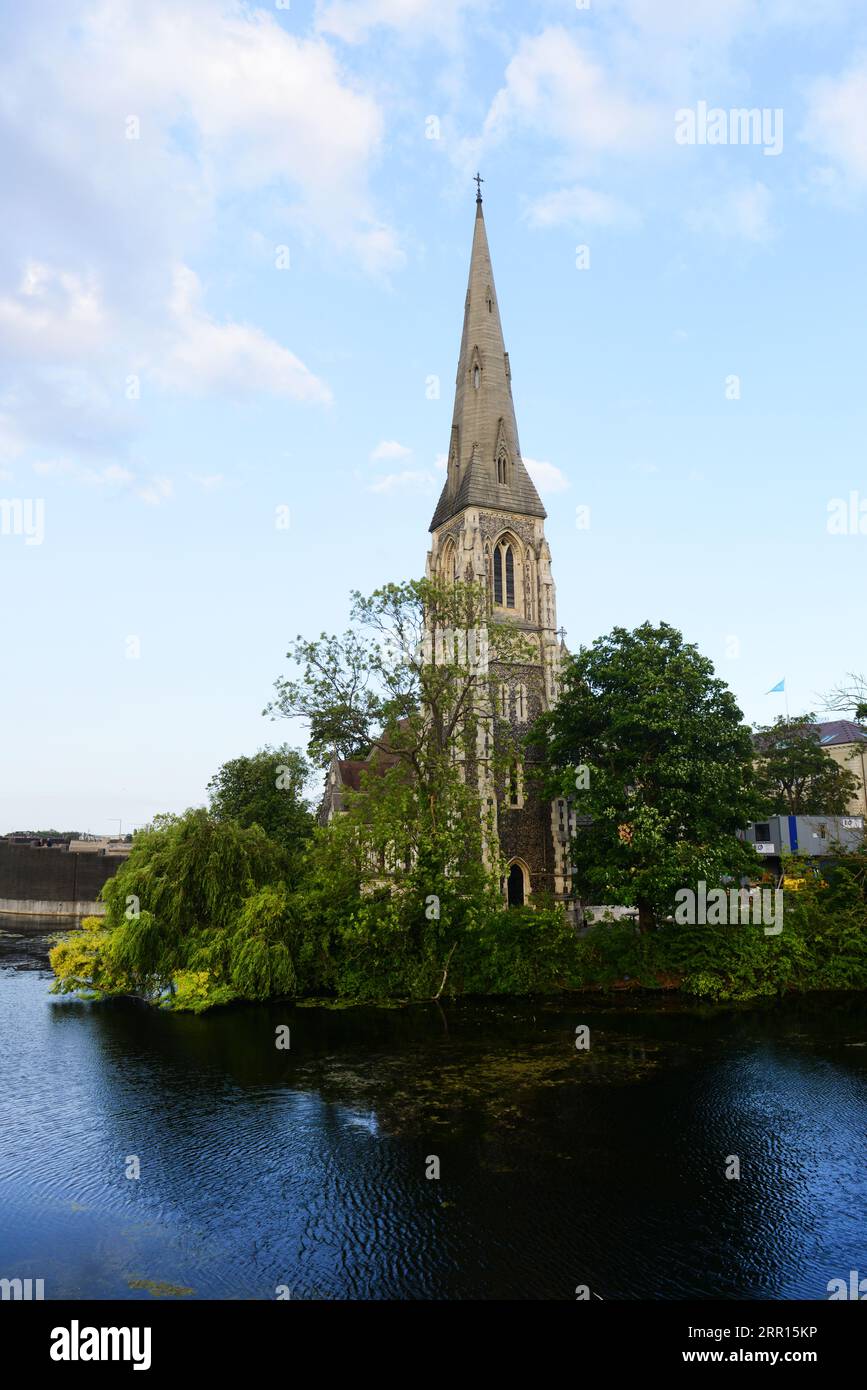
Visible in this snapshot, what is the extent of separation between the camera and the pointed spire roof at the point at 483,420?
47406 millimetres

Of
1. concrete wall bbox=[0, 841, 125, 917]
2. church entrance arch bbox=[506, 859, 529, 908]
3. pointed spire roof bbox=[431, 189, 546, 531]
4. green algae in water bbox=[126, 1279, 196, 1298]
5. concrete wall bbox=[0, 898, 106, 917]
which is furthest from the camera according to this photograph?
concrete wall bbox=[0, 841, 125, 917]

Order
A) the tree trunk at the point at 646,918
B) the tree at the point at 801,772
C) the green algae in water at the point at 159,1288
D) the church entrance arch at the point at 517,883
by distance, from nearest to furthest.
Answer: the green algae in water at the point at 159,1288 → the tree trunk at the point at 646,918 → the church entrance arch at the point at 517,883 → the tree at the point at 801,772

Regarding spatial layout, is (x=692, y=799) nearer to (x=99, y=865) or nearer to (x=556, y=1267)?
(x=556, y=1267)

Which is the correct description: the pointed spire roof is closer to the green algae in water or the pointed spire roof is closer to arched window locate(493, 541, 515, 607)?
arched window locate(493, 541, 515, 607)

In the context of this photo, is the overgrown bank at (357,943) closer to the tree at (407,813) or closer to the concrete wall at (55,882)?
the tree at (407,813)

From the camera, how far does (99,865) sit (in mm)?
68812

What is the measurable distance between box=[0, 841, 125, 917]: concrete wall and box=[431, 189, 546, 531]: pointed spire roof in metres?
40.3

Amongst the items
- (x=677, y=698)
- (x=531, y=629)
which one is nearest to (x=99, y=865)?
(x=531, y=629)

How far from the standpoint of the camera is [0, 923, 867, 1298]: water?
1153 centimetres

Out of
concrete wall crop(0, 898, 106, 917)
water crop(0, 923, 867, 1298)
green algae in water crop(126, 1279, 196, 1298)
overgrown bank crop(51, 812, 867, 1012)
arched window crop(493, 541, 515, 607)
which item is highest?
arched window crop(493, 541, 515, 607)

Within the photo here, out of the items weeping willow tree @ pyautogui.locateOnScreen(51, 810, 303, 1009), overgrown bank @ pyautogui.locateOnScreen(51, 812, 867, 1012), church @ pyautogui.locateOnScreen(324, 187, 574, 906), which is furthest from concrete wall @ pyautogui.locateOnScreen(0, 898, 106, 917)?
weeping willow tree @ pyautogui.locateOnScreen(51, 810, 303, 1009)

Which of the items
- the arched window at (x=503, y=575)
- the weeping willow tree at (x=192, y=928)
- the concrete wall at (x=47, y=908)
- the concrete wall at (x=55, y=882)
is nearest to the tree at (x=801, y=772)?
the arched window at (x=503, y=575)

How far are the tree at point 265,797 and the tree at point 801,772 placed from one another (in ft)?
95.2
